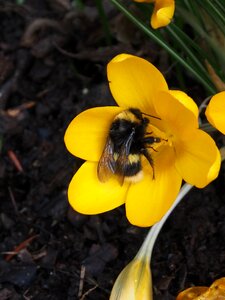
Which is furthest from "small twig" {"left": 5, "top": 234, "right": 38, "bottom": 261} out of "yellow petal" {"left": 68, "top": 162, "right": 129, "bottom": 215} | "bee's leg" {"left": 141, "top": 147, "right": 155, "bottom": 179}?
"bee's leg" {"left": 141, "top": 147, "right": 155, "bottom": 179}

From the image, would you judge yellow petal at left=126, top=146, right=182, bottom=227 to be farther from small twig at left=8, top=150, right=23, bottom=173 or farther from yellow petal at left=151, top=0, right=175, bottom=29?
small twig at left=8, top=150, right=23, bottom=173

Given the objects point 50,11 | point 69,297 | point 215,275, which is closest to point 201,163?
point 215,275

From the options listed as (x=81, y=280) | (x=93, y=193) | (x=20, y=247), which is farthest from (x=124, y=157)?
(x=20, y=247)

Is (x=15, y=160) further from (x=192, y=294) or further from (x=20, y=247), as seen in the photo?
(x=192, y=294)

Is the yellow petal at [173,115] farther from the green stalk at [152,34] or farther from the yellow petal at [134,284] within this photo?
the yellow petal at [134,284]

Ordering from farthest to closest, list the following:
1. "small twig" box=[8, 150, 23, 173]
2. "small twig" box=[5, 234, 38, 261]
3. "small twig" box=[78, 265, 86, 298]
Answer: "small twig" box=[8, 150, 23, 173]
"small twig" box=[5, 234, 38, 261]
"small twig" box=[78, 265, 86, 298]

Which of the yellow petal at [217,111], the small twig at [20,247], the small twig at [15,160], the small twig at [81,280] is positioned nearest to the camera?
the yellow petal at [217,111]

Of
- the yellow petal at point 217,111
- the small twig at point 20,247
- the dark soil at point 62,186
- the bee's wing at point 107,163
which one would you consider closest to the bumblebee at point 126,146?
the bee's wing at point 107,163
